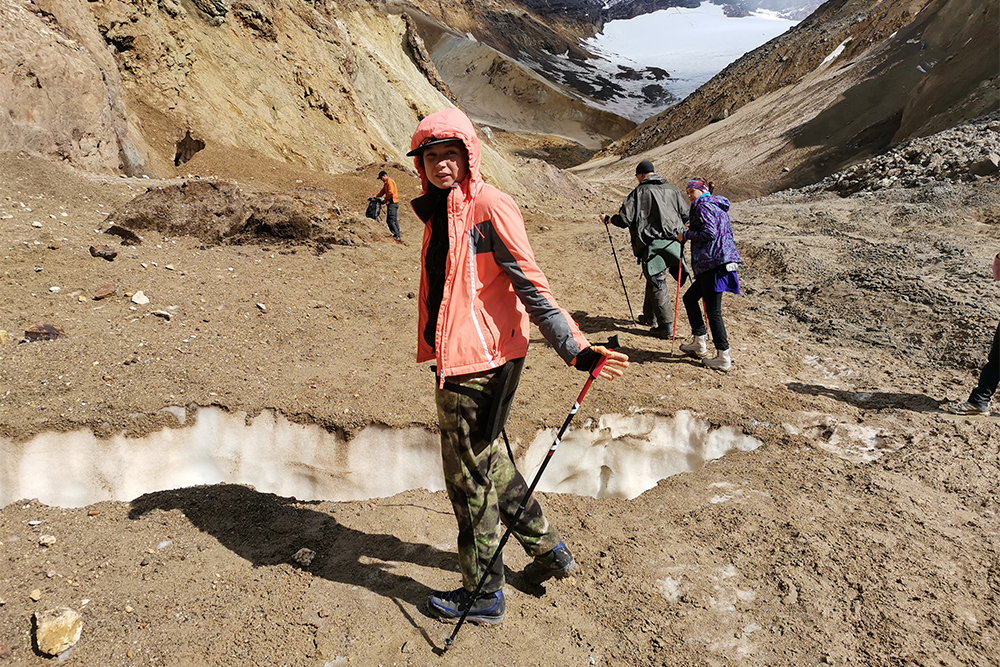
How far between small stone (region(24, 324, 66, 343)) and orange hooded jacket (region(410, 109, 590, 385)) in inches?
163

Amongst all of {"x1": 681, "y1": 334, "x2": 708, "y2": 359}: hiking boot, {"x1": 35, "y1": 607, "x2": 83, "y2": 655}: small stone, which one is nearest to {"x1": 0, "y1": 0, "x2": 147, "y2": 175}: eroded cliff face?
{"x1": 35, "y1": 607, "x2": 83, "y2": 655}: small stone

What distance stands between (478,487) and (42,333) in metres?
4.33

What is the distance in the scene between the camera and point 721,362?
5.49 m

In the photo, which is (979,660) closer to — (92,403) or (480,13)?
(92,403)

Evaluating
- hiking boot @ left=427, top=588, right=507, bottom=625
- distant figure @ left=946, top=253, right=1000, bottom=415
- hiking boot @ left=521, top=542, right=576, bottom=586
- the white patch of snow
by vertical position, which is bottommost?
hiking boot @ left=427, top=588, right=507, bottom=625

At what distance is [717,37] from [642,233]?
110826 millimetres

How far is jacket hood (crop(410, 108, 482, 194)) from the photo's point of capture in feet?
7.47

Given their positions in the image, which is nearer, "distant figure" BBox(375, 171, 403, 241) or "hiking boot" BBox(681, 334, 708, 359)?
"hiking boot" BBox(681, 334, 708, 359)

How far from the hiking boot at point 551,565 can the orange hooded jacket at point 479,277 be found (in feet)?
3.33

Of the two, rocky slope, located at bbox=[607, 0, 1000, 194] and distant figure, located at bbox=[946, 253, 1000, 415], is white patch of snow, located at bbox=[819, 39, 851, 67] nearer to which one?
rocky slope, located at bbox=[607, 0, 1000, 194]

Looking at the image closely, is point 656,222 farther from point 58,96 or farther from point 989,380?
point 58,96

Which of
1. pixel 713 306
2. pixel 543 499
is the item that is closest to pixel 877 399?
pixel 713 306

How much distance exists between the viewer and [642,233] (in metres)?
6.34

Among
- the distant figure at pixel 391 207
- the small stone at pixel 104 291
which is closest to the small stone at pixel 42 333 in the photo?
the small stone at pixel 104 291
